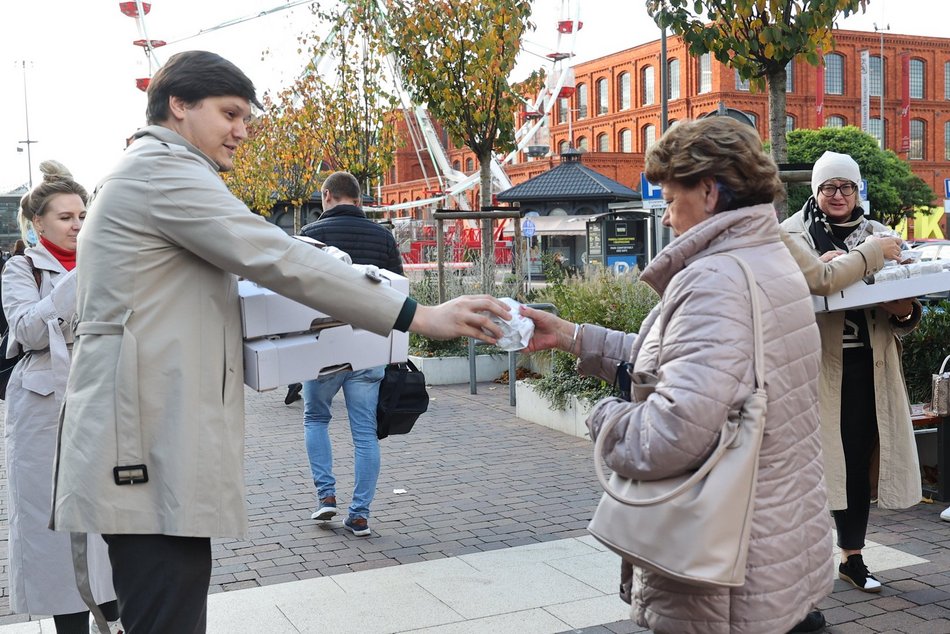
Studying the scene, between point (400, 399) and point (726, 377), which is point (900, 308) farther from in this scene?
point (726, 377)

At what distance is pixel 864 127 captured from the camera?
59688mm

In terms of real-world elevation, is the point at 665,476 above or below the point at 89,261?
below

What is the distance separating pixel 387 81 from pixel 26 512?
808 inches

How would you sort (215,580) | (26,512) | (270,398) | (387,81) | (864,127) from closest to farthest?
(26,512)
(215,580)
(270,398)
(387,81)
(864,127)

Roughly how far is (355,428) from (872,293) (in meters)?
3.16

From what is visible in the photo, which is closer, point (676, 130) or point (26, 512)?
point (676, 130)

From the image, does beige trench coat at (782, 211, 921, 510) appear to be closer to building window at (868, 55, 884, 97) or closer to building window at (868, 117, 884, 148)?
building window at (868, 117, 884, 148)

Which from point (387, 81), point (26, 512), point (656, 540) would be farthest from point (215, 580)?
point (387, 81)

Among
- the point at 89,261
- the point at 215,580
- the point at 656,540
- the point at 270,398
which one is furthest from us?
the point at 270,398

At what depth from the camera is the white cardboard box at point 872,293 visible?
4434 millimetres

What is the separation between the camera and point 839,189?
192 inches

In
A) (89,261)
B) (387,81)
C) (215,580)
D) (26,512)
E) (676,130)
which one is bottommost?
(215,580)

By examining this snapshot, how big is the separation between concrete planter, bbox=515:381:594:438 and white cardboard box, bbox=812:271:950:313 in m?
4.35

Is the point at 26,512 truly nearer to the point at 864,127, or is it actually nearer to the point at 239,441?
the point at 239,441
